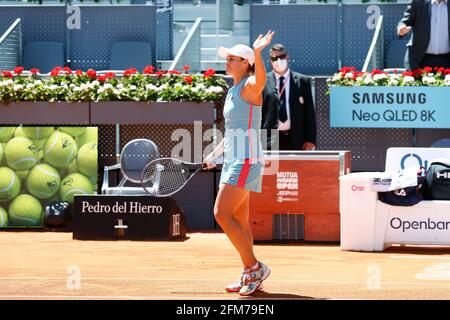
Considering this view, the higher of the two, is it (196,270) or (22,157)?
(22,157)

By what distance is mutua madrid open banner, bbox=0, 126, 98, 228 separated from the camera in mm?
16016

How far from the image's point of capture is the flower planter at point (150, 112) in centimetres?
1591

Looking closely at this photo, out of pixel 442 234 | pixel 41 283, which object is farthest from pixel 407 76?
pixel 41 283

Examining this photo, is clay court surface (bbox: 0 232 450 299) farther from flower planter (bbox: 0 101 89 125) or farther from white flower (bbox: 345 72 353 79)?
white flower (bbox: 345 72 353 79)

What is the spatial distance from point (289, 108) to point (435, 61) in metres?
2.74

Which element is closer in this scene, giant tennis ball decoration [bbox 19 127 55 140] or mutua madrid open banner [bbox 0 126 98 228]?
mutua madrid open banner [bbox 0 126 98 228]

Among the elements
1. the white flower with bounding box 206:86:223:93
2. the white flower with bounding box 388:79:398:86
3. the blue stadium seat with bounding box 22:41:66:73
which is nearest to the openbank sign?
the white flower with bounding box 388:79:398:86

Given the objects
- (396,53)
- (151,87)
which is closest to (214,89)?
(151,87)

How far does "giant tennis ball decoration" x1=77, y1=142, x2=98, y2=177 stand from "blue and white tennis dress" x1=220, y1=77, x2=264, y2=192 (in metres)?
6.79

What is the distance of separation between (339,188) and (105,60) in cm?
717

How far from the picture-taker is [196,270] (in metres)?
11.4

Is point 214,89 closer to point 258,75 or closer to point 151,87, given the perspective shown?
point 151,87

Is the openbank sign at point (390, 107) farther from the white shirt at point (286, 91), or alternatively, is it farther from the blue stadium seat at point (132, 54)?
the blue stadium seat at point (132, 54)

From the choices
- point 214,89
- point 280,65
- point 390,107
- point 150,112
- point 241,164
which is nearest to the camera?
point 241,164
